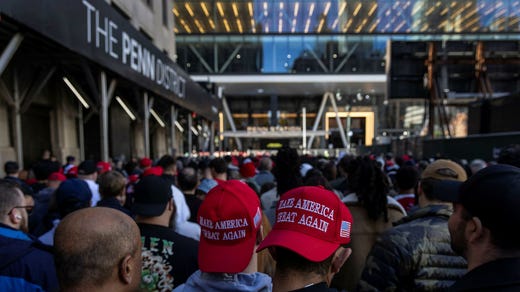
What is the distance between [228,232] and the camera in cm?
165

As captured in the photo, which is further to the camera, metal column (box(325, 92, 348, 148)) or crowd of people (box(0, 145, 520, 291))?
metal column (box(325, 92, 348, 148))

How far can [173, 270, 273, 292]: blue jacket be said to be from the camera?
1.59 meters

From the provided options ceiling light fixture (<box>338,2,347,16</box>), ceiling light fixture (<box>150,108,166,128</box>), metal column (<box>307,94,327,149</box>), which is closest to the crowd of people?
ceiling light fixture (<box>150,108,166,128</box>)

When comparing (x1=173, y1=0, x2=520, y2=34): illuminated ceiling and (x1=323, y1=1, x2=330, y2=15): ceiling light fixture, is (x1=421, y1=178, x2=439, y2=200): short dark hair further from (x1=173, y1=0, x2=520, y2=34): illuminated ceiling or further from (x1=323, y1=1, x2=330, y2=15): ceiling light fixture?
(x1=323, y1=1, x2=330, y2=15): ceiling light fixture

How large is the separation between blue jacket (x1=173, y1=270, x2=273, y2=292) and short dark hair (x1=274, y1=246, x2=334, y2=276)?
1.00ft

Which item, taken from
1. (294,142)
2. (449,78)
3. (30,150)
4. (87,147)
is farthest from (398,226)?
(294,142)

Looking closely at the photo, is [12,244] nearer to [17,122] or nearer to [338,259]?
[338,259]

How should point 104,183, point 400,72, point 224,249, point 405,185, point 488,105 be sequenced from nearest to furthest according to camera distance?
point 224,249 → point 104,183 → point 405,185 → point 488,105 → point 400,72

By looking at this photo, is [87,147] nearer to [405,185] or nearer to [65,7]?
[65,7]

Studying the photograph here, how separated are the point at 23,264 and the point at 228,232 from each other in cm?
135

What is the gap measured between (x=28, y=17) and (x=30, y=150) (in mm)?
7176

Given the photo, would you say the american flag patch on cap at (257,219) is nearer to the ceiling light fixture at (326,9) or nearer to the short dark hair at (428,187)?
the short dark hair at (428,187)

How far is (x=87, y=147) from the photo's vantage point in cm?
1508

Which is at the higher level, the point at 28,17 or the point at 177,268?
the point at 28,17
